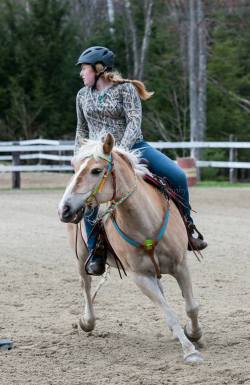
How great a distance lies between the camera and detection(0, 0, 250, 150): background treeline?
29.1 metres

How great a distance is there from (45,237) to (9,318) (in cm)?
516

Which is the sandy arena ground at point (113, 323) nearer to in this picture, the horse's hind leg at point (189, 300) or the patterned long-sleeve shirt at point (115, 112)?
the horse's hind leg at point (189, 300)

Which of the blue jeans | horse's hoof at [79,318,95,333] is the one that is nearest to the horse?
the blue jeans

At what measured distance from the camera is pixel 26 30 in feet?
97.9

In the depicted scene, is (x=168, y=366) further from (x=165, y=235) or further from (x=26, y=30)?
(x=26, y=30)

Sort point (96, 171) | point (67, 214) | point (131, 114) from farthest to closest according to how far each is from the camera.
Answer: point (131, 114) → point (96, 171) → point (67, 214)

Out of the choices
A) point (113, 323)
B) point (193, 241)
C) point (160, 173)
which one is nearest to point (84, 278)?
point (113, 323)

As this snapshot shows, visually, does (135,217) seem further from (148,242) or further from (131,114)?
(131,114)

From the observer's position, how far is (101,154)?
539cm

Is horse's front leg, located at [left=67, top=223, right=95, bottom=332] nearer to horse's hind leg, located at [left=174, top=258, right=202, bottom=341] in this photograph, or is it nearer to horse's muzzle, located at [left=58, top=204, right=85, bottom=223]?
horse's hind leg, located at [left=174, top=258, right=202, bottom=341]

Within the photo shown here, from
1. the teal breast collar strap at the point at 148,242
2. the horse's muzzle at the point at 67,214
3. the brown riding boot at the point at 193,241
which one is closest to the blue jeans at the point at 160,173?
the brown riding boot at the point at 193,241

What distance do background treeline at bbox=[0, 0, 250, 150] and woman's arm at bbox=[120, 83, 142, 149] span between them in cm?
2195

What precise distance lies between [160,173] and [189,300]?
1.07m

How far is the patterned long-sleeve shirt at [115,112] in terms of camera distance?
6102mm
